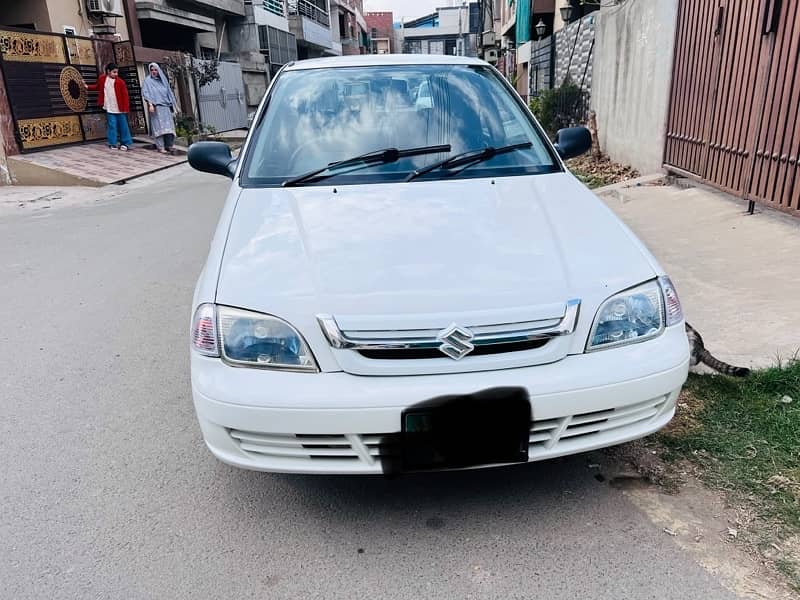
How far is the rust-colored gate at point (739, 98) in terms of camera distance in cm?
523

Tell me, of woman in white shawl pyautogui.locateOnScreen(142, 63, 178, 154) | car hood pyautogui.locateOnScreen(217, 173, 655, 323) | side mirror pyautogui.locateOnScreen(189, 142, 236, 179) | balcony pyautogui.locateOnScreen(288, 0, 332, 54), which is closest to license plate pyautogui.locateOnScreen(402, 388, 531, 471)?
car hood pyautogui.locateOnScreen(217, 173, 655, 323)

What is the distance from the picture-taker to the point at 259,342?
2115 mm

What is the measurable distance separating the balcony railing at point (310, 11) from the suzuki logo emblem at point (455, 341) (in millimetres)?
34453

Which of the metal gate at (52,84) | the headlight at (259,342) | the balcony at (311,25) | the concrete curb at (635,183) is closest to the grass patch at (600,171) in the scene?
the concrete curb at (635,183)

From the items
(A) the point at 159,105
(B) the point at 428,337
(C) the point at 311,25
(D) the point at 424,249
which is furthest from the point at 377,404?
(C) the point at 311,25

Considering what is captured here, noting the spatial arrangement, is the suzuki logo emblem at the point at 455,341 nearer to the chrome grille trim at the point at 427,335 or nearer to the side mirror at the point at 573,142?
the chrome grille trim at the point at 427,335

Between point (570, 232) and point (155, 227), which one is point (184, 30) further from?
point (570, 232)

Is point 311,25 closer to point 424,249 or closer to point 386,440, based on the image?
point 424,249

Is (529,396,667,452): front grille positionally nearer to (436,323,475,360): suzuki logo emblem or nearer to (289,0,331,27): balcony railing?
(436,323,475,360): suzuki logo emblem

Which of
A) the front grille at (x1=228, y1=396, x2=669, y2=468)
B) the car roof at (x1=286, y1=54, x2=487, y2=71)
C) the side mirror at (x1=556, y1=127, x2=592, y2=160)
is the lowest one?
the front grille at (x1=228, y1=396, x2=669, y2=468)

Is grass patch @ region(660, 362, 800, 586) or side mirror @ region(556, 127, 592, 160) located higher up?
side mirror @ region(556, 127, 592, 160)

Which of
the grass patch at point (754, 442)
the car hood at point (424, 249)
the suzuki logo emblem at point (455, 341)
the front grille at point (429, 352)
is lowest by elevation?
the grass patch at point (754, 442)

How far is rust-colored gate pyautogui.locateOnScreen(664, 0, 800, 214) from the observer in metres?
5.23

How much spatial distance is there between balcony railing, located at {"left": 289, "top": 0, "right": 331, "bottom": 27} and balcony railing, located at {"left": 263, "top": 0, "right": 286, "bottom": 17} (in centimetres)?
200
